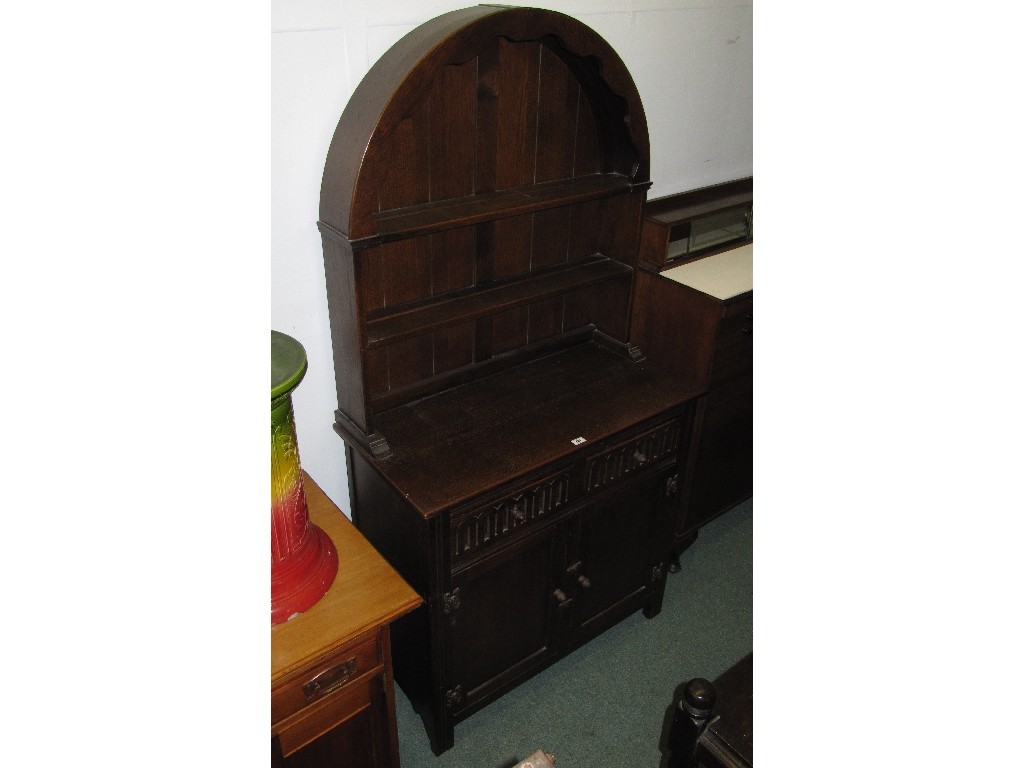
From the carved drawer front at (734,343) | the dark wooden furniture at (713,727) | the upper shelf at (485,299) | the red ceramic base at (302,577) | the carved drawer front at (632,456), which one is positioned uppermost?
the upper shelf at (485,299)

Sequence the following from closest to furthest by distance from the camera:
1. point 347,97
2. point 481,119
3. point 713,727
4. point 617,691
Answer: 1. point 713,727
2. point 347,97
3. point 481,119
4. point 617,691

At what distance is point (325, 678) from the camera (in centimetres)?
149

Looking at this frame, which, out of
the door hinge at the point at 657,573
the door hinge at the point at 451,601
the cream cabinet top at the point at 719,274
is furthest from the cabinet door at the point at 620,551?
the cream cabinet top at the point at 719,274

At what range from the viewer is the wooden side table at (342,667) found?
1430 mm

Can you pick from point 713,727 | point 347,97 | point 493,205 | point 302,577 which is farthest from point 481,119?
point 713,727

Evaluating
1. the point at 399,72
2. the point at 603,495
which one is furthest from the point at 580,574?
the point at 399,72

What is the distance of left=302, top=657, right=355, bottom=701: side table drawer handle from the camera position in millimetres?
1475

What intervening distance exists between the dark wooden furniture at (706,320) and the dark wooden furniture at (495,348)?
144 mm

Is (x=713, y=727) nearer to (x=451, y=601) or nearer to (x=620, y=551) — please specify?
(x=451, y=601)

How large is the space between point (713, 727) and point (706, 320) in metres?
1.19

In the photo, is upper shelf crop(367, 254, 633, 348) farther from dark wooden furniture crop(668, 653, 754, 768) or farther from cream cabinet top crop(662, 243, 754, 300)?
dark wooden furniture crop(668, 653, 754, 768)

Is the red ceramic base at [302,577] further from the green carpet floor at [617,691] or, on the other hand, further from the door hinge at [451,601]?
the green carpet floor at [617,691]
